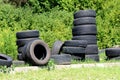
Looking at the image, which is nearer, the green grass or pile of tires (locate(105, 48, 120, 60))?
the green grass

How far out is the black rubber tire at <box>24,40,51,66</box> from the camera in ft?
40.2

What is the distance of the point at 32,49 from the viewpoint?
1241 centimetres

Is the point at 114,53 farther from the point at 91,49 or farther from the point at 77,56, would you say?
the point at 77,56

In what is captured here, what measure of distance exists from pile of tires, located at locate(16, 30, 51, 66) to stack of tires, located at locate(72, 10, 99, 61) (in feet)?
7.36

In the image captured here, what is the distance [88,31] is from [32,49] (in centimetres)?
344

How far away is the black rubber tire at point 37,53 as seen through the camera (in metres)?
12.3

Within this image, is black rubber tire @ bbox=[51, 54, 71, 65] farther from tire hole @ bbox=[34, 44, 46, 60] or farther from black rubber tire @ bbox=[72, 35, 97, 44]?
black rubber tire @ bbox=[72, 35, 97, 44]

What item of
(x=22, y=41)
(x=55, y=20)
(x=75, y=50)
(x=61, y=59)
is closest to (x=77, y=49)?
(x=75, y=50)

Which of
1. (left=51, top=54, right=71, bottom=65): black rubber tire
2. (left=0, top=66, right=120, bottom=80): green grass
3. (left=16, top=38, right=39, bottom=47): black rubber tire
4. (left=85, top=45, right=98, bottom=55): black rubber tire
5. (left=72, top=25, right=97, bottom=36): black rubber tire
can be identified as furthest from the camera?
(left=72, top=25, right=97, bottom=36): black rubber tire

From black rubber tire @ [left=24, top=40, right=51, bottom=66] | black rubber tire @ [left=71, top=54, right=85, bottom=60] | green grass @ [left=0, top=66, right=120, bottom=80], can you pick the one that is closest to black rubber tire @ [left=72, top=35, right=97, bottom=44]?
black rubber tire @ [left=71, top=54, right=85, bottom=60]

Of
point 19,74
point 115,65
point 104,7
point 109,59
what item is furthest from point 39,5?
point 19,74

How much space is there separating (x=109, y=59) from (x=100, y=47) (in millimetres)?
5029

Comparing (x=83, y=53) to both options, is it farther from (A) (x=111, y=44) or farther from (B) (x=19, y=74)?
(A) (x=111, y=44)

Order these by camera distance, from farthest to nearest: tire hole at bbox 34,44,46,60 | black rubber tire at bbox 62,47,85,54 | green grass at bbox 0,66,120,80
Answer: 1. black rubber tire at bbox 62,47,85,54
2. tire hole at bbox 34,44,46,60
3. green grass at bbox 0,66,120,80
